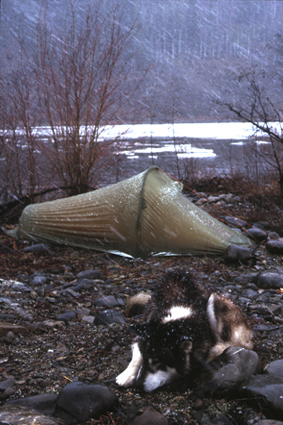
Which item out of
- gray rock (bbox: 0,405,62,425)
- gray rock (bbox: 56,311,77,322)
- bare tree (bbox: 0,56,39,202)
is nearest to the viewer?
gray rock (bbox: 0,405,62,425)

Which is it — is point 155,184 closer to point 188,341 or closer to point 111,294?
point 111,294

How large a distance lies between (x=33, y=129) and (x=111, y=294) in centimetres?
491

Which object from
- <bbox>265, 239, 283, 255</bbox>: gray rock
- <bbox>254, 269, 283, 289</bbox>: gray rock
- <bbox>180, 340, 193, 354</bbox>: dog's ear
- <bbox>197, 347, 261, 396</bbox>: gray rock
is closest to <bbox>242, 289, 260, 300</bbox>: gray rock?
<bbox>254, 269, 283, 289</bbox>: gray rock

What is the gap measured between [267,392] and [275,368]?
0.36 metres

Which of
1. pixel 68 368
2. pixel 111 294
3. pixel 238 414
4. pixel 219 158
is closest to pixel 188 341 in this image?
pixel 238 414

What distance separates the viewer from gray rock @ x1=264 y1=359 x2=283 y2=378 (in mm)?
2482

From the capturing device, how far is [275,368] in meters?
2.52

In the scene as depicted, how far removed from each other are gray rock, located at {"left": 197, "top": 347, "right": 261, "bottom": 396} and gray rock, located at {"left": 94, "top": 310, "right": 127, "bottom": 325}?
1304 millimetres

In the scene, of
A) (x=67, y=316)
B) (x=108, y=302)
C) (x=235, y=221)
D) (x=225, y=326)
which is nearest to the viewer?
(x=225, y=326)

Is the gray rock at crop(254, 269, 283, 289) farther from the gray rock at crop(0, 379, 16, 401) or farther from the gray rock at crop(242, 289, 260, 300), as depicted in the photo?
the gray rock at crop(0, 379, 16, 401)

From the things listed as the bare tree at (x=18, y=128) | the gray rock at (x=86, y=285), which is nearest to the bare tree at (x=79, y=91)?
the bare tree at (x=18, y=128)

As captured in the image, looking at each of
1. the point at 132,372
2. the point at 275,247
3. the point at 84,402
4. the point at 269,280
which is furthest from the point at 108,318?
the point at 275,247

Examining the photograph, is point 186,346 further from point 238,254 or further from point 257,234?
point 257,234

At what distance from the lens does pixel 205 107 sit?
141 m
